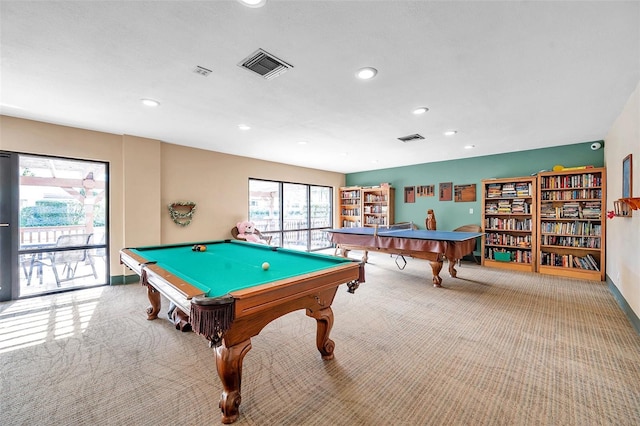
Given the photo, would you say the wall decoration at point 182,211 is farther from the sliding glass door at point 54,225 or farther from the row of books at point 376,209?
the row of books at point 376,209

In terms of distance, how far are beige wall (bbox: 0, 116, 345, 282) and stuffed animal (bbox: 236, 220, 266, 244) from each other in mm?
307

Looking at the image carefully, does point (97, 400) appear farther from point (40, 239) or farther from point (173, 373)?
point (40, 239)

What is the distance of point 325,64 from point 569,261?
5448 mm

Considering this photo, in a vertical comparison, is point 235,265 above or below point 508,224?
below

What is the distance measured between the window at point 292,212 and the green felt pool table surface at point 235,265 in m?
3.27

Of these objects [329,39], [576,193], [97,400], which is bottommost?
[97,400]

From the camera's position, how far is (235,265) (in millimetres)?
2346

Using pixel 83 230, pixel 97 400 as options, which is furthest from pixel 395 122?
pixel 83 230

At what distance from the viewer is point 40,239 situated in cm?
377

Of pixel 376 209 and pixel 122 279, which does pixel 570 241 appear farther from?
pixel 122 279

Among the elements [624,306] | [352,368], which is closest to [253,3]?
[352,368]

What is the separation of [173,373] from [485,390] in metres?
2.19

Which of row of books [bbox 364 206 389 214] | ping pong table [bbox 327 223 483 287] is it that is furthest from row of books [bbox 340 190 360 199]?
ping pong table [bbox 327 223 483 287]

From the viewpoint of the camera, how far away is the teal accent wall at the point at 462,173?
503 cm
